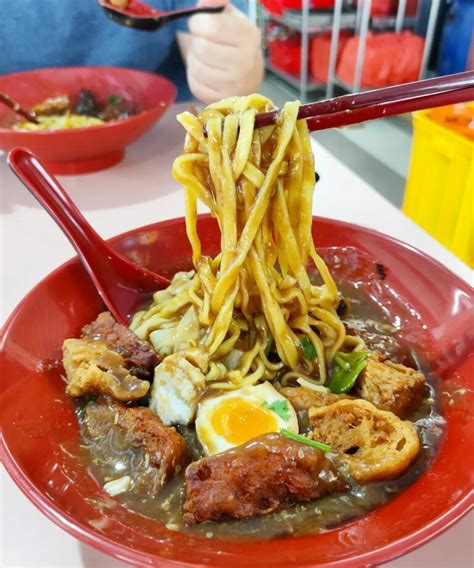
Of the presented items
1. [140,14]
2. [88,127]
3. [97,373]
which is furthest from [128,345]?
[140,14]

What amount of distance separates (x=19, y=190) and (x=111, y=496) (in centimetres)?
162

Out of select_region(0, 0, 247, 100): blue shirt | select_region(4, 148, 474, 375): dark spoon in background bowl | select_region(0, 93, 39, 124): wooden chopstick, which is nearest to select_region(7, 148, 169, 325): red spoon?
select_region(4, 148, 474, 375): dark spoon in background bowl

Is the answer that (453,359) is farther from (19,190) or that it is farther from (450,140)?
(19,190)

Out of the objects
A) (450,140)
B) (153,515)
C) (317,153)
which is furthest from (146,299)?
(450,140)

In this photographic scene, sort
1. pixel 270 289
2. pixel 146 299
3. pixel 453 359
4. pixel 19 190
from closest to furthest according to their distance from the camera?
pixel 453 359, pixel 270 289, pixel 146 299, pixel 19 190

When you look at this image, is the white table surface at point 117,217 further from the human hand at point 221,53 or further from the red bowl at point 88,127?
the human hand at point 221,53

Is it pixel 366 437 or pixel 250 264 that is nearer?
pixel 366 437

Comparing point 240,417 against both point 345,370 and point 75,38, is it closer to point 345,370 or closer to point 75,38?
point 345,370

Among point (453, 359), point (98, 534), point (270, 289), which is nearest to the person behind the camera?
point (98, 534)

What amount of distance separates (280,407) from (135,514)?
409mm

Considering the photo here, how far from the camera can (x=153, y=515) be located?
95cm

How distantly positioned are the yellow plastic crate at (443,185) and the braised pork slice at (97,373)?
69.5 inches

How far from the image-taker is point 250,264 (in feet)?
4.42

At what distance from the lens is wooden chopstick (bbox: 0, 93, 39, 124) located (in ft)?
7.52
